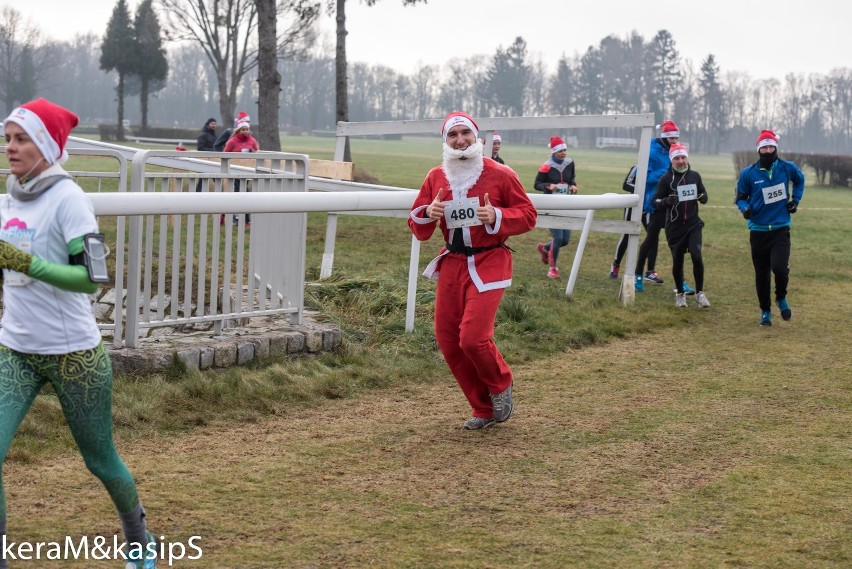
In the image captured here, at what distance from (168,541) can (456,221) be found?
261 cm

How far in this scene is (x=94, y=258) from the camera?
366 centimetres

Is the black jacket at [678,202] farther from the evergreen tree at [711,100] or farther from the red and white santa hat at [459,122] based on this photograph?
the evergreen tree at [711,100]

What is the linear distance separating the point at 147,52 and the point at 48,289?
214 feet

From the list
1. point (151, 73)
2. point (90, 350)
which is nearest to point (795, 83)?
point (151, 73)

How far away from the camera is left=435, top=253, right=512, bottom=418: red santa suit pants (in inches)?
246

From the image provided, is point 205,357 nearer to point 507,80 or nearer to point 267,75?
point 267,75

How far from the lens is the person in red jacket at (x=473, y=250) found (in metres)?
6.25

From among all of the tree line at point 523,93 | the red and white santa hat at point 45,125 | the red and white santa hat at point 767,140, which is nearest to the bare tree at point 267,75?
the red and white santa hat at point 767,140

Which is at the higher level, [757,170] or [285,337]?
[757,170]

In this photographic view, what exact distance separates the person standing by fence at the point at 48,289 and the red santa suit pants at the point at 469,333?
2.68m

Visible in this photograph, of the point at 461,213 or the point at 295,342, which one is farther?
the point at 295,342

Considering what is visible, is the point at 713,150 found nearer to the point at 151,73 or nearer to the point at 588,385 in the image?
the point at 151,73

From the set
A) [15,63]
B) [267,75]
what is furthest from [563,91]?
[267,75]

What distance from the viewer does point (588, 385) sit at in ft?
25.2
